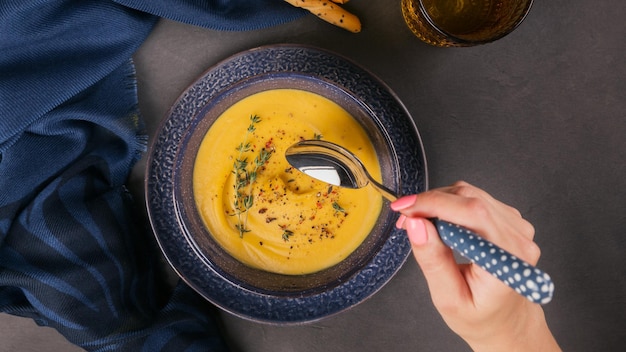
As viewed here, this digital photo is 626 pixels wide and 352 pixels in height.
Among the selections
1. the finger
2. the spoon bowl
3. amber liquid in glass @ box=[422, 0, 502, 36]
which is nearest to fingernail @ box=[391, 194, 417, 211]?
the finger

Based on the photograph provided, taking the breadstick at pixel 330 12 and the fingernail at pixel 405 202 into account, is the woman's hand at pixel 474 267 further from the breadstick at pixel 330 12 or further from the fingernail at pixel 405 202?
the breadstick at pixel 330 12

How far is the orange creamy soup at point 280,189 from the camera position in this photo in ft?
3.47

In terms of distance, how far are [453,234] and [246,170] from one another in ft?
1.56

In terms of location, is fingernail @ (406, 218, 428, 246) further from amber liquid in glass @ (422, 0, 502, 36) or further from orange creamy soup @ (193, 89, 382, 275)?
amber liquid in glass @ (422, 0, 502, 36)

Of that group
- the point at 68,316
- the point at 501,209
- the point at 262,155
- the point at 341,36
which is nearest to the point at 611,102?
the point at 501,209

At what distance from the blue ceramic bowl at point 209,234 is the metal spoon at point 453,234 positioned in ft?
0.34

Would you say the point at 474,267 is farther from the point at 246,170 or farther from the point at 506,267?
the point at 246,170

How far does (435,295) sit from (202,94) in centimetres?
59

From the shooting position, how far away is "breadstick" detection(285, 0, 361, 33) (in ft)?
3.48

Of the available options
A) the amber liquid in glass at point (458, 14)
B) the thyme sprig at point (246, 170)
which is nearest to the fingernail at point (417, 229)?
the thyme sprig at point (246, 170)

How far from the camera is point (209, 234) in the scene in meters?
1.08

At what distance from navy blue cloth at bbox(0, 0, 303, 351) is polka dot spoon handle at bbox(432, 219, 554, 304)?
2.08ft

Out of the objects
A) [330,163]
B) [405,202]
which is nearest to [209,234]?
[330,163]

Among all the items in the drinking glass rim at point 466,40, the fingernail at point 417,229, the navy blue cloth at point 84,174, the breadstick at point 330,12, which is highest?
the drinking glass rim at point 466,40
